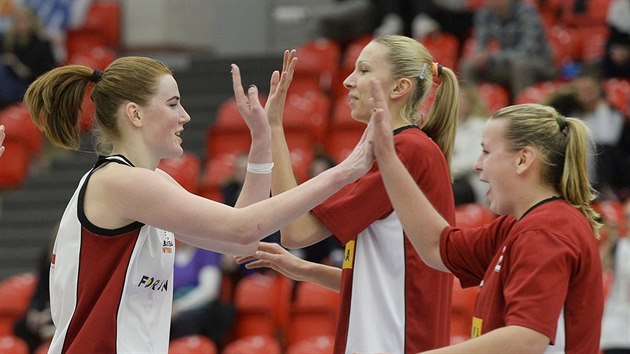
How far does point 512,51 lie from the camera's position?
10.1 m

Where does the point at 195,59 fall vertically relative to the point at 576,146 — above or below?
below

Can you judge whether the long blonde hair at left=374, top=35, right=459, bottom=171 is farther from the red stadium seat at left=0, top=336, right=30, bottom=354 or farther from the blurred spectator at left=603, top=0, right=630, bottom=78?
the blurred spectator at left=603, top=0, right=630, bottom=78

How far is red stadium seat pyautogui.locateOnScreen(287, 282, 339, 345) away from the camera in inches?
298

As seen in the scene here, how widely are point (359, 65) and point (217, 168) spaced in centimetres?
627

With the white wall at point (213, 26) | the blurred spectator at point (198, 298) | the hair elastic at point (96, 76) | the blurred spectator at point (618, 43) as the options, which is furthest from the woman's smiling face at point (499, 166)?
the white wall at point (213, 26)

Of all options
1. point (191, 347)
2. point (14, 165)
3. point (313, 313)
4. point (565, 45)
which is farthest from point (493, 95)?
point (14, 165)

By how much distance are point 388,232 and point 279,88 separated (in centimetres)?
61

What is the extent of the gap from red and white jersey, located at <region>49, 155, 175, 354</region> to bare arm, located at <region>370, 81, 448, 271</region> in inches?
30.1

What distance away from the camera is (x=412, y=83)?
3.83 meters

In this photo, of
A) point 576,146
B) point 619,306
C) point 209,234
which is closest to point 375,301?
point 209,234

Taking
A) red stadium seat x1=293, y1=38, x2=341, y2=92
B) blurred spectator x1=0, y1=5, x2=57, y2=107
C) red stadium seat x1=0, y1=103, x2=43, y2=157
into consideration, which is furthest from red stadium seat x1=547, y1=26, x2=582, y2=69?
red stadium seat x1=0, y1=103, x2=43, y2=157

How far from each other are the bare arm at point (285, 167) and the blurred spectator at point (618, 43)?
21.8ft

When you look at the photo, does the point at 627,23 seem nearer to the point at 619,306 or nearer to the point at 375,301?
the point at 619,306

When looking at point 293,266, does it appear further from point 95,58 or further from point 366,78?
point 95,58
